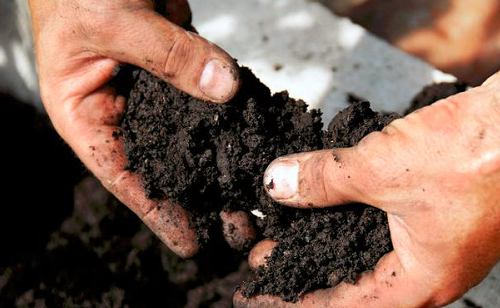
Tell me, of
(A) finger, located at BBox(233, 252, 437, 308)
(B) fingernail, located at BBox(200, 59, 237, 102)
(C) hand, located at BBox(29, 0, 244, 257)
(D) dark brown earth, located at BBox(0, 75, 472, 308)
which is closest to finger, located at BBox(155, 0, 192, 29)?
(C) hand, located at BBox(29, 0, 244, 257)

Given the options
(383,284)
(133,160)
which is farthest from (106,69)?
(383,284)

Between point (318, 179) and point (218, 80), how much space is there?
347mm

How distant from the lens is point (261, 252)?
1.62 metres

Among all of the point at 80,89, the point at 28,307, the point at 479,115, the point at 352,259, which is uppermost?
the point at 479,115

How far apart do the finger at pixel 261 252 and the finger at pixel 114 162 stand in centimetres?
17

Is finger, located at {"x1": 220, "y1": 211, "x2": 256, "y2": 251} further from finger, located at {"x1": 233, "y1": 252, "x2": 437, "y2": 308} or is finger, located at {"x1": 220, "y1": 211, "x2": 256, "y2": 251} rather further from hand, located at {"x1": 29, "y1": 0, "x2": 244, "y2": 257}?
finger, located at {"x1": 233, "y1": 252, "x2": 437, "y2": 308}

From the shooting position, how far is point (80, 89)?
1631 millimetres

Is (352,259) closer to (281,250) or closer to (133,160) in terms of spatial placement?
(281,250)

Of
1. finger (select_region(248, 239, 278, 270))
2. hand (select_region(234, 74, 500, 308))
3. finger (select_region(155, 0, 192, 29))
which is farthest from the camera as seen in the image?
finger (select_region(155, 0, 192, 29))

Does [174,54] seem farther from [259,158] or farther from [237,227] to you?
[237,227]

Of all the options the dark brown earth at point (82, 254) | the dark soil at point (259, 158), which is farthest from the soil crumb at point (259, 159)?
the dark brown earth at point (82, 254)

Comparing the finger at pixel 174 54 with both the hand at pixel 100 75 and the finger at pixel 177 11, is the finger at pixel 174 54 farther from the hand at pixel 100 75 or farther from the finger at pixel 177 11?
the finger at pixel 177 11

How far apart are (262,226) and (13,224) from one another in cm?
92

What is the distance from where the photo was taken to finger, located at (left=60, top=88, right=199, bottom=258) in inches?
63.5
